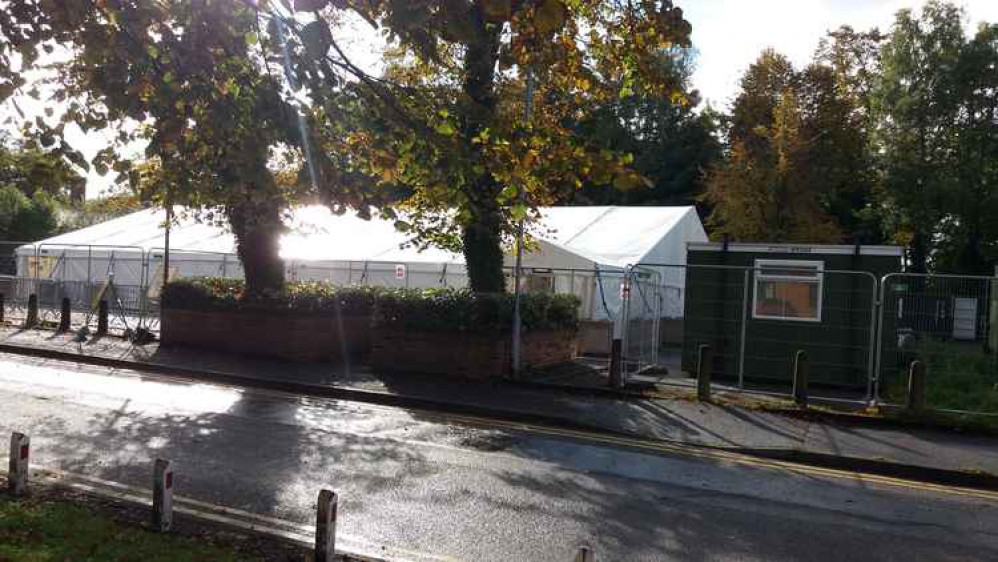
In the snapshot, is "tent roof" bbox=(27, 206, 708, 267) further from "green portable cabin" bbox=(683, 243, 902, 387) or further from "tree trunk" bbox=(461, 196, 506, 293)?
"green portable cabin" bbox=(683, 243, 902, 387)

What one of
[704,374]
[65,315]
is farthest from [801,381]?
[65,315]

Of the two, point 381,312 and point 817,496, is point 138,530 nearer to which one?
point 817,496

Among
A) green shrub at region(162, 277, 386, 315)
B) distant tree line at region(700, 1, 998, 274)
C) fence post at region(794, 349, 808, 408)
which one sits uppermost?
distant tree line at region(700, 1, 998, 274)

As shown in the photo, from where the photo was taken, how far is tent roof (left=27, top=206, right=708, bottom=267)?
78.8ft

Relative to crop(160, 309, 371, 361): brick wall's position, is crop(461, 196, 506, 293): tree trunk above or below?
above

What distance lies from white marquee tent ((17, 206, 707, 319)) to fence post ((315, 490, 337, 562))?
14.4 meters

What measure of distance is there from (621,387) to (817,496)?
230 inches

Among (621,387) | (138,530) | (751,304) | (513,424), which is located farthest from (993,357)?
(138,530)

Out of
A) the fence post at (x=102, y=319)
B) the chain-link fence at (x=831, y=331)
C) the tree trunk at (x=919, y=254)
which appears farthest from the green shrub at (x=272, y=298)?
the tree trunk at (x=919, y=254)

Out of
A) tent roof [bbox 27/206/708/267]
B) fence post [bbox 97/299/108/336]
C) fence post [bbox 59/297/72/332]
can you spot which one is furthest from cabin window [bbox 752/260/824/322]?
fence post [bbox 59/297/72/332]

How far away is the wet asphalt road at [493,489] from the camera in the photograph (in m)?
→ 6.19

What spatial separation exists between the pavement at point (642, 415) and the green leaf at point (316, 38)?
6.79 meters

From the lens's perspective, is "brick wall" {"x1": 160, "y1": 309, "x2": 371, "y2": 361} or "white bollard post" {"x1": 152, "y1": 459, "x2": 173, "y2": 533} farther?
"brick wall" {"x1": 160, "y1": 309, "x2": 371, "y2": 361}

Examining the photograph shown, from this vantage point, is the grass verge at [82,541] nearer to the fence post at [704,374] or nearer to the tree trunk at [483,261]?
the fence post at [704,374]
